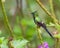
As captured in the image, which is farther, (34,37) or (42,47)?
(34,37)

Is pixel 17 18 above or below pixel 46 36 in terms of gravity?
above

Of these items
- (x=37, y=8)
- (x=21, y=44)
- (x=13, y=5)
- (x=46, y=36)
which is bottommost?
(x=21, y=44)

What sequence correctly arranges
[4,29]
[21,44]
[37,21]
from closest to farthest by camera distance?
[21,44] → [37,21] → [4,29]

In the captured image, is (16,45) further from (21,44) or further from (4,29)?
(4,29)

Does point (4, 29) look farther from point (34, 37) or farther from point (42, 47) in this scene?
point (42, 47)

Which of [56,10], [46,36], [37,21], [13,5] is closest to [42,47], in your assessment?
[37,21]

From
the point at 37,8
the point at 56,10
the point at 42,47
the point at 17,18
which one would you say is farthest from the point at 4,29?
the point at 42,47

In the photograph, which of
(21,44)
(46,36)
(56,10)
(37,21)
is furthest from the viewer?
(56,10)

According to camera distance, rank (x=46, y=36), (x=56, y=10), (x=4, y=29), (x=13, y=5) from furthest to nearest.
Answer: (x=13, y=5) → (x=56, y=10) → (x=4, y=29) → (x=46, y=36)

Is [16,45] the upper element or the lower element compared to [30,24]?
lower
